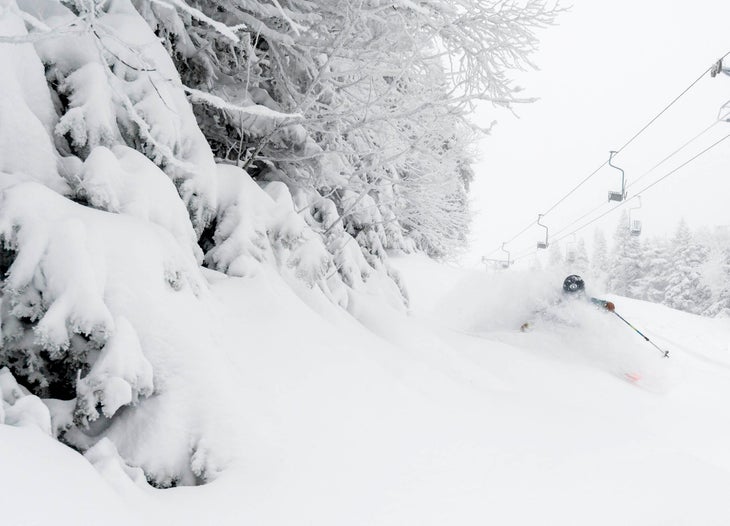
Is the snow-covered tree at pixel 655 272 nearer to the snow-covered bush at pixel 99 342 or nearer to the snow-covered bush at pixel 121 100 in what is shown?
the snow-covered bush at pixel 121 100

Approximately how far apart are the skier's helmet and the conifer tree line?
107 ft

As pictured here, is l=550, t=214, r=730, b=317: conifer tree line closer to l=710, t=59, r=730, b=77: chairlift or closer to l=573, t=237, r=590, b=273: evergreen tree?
l=573, t=237, r=590, b=273: evergreen tree

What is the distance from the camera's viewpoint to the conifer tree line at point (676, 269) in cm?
4391

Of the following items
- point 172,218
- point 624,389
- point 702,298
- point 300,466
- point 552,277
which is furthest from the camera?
point 702,298

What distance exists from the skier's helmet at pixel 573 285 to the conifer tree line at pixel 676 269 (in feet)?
107

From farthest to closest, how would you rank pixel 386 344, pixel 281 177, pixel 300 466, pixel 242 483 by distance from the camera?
pixel 281 177
pixel 386 344
pixel 300 466
pixel 242 483

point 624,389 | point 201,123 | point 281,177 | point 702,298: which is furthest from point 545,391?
point 702,298

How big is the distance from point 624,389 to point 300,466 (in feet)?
→ 19.2

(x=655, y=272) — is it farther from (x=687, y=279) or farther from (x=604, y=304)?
(x=604, y=304)

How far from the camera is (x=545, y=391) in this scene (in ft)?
17.0

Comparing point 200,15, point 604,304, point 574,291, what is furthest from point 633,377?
point 200,15

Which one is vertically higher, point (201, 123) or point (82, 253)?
point (201, 123)

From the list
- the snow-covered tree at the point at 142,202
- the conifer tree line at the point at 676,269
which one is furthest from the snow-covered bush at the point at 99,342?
the conifer tree line at the point at 676,269

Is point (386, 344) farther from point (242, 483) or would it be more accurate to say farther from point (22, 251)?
point (22, 251)
